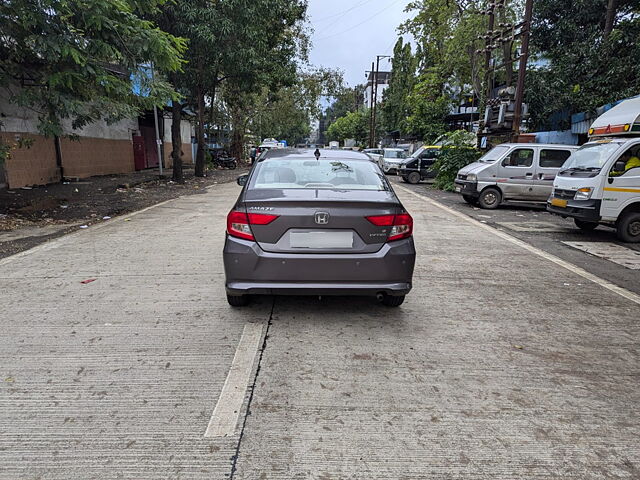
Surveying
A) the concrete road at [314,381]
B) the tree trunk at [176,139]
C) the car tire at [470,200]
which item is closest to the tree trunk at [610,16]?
the car tire at [470,200]

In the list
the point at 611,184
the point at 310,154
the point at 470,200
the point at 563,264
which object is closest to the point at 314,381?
the point at 310,154

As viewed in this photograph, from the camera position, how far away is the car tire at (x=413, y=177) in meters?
20.7

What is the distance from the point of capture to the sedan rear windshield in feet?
13.9

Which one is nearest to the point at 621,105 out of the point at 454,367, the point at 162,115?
the point at 454,367

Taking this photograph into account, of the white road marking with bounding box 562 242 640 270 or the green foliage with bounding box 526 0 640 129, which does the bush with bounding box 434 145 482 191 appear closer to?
the green foliage with bounding box 526 0 640 129

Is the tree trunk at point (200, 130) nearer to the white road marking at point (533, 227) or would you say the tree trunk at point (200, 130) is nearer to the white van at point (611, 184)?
the white road marking at point (533, 227)

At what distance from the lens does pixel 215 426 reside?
2.55m

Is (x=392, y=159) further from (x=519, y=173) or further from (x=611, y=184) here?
(x=611, y=184)

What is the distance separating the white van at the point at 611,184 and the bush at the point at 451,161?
7.60 metres

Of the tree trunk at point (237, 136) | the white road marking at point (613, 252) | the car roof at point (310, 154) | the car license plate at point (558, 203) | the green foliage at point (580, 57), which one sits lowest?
the white road marking at point (613, 252)

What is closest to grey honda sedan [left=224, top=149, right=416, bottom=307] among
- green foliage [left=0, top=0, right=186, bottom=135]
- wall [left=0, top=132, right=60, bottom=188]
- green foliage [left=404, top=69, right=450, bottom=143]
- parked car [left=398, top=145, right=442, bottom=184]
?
green foliage [left=0, top=0, right=186, bottom=135]

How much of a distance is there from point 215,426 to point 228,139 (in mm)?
40102

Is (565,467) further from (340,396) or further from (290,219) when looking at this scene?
→ (290,219)

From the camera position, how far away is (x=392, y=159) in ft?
89.9
